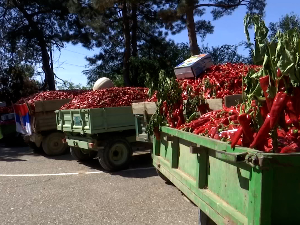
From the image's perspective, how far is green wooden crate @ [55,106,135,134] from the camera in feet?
26.6

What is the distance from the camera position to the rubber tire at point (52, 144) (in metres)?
11.2

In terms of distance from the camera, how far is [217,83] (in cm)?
601

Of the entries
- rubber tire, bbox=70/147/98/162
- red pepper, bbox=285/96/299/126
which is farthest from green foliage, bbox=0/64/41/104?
red pepper, bbox=285/96/299/126

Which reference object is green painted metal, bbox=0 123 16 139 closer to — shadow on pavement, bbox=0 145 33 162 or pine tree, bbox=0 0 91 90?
shadow on pavement, bbox=0 145 33 162

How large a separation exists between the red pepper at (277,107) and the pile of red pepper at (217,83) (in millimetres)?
Answer: 2789

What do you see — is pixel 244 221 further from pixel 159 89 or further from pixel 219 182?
pixel 159 89

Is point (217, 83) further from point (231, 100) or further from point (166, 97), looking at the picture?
point (231, 100)

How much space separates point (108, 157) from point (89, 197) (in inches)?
76.4

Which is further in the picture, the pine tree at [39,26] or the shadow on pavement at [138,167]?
the pine tree at [39,26]

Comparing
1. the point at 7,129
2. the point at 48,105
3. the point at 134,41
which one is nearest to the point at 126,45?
the point at 134,41

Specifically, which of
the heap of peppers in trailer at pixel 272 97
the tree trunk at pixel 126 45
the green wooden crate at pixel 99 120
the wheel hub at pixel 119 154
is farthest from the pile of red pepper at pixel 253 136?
the tree trunk at pixel 126 45

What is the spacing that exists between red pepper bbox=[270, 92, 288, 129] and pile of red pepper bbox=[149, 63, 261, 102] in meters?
2.79

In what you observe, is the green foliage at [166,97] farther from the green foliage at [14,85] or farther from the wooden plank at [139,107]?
the green foliage at [14,85]

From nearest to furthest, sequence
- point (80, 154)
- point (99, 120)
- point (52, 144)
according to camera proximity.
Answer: point (99, 120), point (80, 154), point (52, 144)
